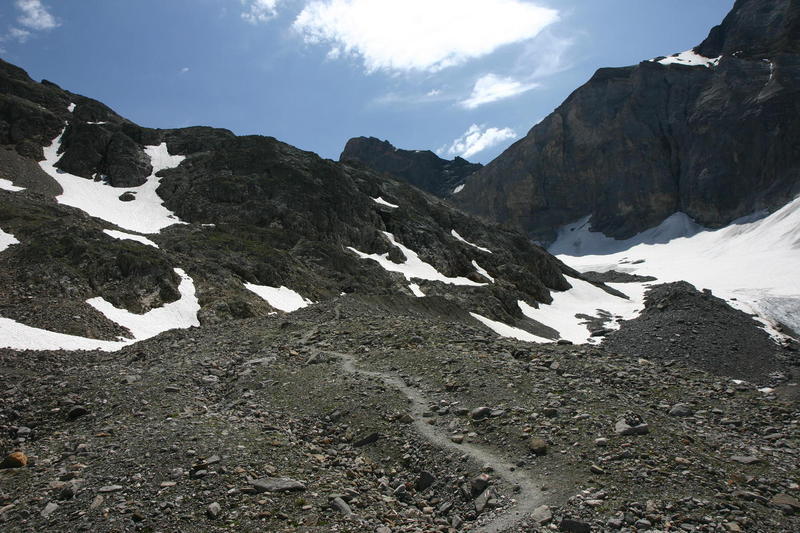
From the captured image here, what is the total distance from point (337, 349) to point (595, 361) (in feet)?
31.2

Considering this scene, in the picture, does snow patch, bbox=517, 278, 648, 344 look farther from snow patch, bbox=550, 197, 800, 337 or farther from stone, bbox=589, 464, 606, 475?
stone, bbox=589, 464, 606, 475

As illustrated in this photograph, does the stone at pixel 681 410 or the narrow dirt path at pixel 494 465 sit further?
the stone at pixel 681 410

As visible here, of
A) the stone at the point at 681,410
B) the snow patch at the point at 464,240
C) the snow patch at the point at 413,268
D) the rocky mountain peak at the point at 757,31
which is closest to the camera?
the stone at the point at 681,410

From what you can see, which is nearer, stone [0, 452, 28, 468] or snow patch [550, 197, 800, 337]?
stone [0, 452, 28, 468]

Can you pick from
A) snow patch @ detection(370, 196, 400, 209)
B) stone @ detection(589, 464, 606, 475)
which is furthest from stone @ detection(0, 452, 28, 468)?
snow patch @ detection(370, 196, 400, 209)

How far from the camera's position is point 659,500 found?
8.80 meters

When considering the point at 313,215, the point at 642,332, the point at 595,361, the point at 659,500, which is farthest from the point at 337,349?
the point at 313,215

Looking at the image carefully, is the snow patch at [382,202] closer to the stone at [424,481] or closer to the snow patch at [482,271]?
the snow patch at [482,271]

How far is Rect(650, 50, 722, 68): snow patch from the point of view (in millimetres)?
182000

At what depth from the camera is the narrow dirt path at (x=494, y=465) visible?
8922 millimetres

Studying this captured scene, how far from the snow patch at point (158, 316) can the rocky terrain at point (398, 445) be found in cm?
1040

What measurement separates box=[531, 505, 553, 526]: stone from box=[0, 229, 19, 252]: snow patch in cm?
3776

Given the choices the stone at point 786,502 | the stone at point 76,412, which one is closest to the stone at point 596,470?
the stone at point 786,502

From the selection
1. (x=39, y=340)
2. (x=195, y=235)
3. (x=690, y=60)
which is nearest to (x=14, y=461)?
(x=39, y=340)
